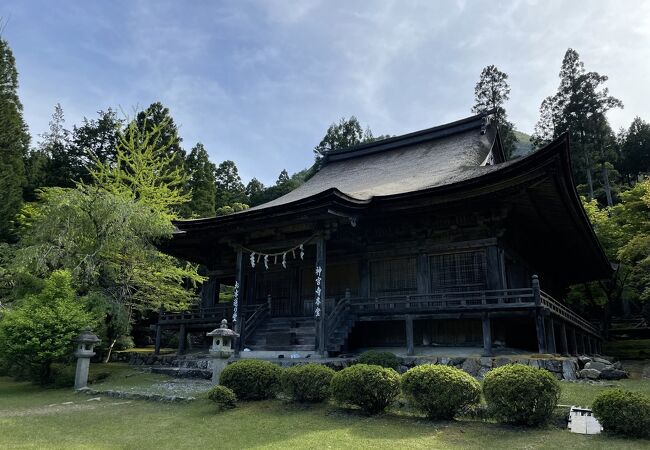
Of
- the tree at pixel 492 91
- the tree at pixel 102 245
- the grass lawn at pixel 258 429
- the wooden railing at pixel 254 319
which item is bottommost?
the grass lawn at pixel 258 429

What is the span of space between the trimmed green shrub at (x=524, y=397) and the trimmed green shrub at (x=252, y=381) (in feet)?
15.5

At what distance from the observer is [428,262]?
16516 millimetres

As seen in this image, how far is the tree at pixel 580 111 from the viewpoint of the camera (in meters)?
44.3

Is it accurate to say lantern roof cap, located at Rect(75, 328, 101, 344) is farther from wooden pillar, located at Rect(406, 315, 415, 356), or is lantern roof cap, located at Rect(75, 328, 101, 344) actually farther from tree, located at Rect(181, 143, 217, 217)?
tree, located at Rect(181, 143, 217, 217)

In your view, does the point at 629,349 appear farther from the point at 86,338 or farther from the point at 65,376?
Result: the point at 65,376

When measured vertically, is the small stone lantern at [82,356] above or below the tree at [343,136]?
below

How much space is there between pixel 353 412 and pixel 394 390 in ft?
2.94

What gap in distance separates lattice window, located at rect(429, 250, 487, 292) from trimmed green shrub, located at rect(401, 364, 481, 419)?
7812 mm

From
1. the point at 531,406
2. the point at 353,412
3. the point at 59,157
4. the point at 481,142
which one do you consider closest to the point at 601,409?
the point at 531,406

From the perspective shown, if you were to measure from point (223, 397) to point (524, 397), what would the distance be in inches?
225

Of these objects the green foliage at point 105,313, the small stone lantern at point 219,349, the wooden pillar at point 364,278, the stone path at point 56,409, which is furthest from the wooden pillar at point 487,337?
the green foliage at point 105,313

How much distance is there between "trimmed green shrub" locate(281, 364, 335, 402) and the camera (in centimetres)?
955

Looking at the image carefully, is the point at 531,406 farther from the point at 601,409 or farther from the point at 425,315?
the point at 425,315

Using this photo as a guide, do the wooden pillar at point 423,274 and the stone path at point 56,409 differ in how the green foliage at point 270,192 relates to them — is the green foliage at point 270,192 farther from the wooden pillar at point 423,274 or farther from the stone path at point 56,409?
the stone path at point 56,409
